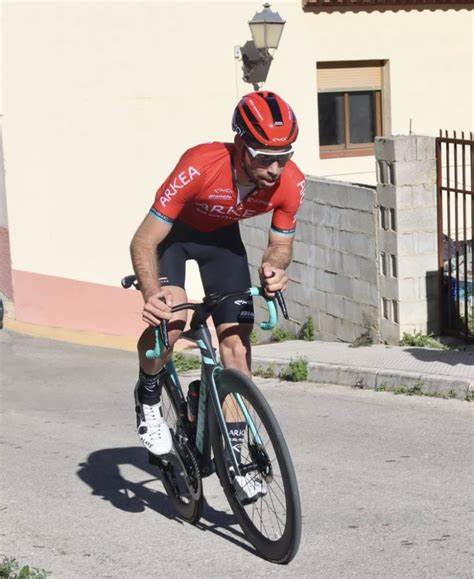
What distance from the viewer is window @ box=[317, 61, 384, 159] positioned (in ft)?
52.4

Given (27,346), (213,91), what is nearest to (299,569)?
(27,346)

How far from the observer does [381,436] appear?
6.81m

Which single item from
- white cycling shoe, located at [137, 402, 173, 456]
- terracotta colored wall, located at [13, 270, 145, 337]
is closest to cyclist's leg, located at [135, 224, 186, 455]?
white cycling shoe, located at [137, 402, 173, 456]

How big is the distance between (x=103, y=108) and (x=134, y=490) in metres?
8.75

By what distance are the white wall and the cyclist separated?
882 centimetres

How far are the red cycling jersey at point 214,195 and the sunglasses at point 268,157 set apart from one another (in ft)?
0.68

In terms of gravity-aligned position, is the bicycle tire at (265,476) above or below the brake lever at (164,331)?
below

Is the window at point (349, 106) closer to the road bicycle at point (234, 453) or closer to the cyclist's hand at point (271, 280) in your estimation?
the road bicycle at point (234, 453)

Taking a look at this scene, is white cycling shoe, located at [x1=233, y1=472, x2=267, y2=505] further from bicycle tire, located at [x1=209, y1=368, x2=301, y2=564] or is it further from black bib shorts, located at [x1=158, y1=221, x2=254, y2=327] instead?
black bib shorts, located at [x1=158, y1=221, x2=254, y2=327]

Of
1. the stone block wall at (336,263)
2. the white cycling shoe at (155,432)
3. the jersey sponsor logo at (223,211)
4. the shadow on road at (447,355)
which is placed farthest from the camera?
the stone block wall at (336,263)

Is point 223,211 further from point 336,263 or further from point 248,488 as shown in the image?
point 336,263

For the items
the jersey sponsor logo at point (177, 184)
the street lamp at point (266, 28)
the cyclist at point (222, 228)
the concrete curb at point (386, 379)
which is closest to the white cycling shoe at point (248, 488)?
the cyclist at point (222, 228)

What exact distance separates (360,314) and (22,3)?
6.07 m

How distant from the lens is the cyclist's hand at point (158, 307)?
452cm
